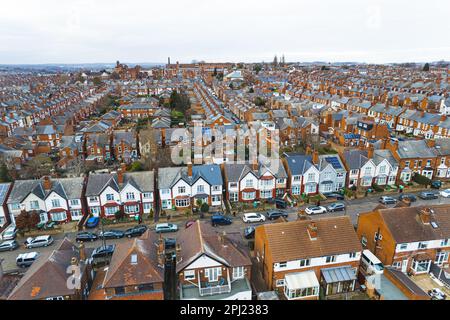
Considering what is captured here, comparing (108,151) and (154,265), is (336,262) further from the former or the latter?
(108,151)

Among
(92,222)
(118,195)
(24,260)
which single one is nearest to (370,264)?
(118,195)

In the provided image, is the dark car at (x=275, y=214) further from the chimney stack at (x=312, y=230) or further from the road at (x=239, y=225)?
the chimney stack at (x=312, y=230)

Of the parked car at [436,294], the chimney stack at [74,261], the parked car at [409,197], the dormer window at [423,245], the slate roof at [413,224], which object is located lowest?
the parked car at [436,294]

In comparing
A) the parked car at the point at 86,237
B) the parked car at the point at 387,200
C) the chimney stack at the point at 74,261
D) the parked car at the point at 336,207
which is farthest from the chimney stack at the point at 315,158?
the chimney stack at the point at 74,261

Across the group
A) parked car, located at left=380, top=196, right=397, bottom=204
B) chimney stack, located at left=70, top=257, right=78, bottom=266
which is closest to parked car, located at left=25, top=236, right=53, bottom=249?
chimney stack, located at left=70, top=257, right=78, bottom=266

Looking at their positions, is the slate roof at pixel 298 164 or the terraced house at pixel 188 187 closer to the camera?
the terraced house at pixel 188 187

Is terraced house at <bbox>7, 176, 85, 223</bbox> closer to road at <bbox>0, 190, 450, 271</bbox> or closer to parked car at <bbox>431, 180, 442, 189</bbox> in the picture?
road at <bbox>0, 190, 450, 271</bbox>

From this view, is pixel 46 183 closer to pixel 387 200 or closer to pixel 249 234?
pixel 249 234
